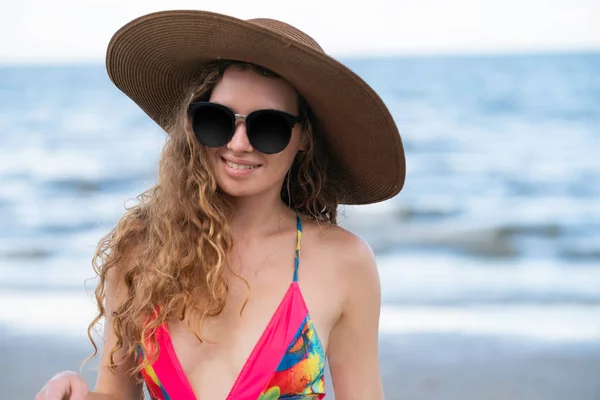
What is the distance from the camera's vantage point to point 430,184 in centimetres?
1170

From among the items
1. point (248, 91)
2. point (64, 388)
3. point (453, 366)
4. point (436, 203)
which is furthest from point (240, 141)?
Result: point (436, 203)

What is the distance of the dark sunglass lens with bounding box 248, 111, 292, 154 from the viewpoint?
2445 millimetres

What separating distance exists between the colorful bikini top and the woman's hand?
1.15 feet

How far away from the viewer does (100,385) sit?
103 inches

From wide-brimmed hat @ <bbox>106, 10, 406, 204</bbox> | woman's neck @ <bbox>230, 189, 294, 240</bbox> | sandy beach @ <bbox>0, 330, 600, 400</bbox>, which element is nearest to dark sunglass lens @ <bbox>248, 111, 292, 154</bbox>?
wide-brimmed hat @ <bbox>106, 10, 406, 204</bbox>

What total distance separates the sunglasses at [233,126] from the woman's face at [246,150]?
23 millimetres

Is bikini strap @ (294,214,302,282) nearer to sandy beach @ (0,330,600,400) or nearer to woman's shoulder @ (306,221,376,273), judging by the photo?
woman's shoulder @ (306,221,376,273)

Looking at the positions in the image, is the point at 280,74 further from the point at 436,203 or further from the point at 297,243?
the point at 436,203

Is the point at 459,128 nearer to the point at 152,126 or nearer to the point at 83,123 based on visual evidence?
the point at 152,126

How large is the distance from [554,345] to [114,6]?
21.4 metres

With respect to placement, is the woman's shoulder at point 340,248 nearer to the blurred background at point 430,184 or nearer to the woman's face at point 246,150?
the woman's face at point 246,150

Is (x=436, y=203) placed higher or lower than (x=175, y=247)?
higher

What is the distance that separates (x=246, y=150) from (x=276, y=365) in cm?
60

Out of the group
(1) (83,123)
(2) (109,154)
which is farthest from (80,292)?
(1) (83,123)
